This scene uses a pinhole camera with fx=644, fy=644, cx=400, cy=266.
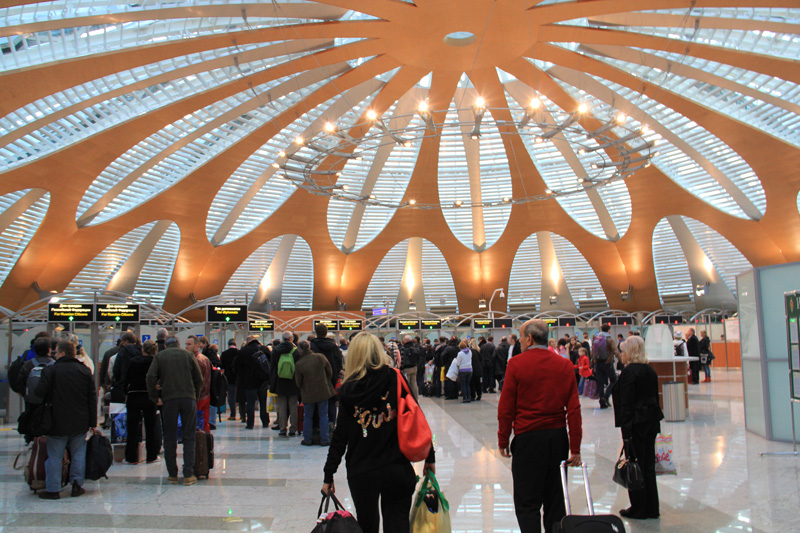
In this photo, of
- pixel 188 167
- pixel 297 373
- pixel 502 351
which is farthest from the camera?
pixel 188 167

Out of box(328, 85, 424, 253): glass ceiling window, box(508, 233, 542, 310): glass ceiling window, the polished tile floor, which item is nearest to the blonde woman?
the polished tile floor

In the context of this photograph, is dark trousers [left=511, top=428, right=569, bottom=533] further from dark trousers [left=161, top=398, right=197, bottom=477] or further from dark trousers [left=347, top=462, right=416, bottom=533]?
dark trousers [left=161, top=398, right=197, bottom=477]

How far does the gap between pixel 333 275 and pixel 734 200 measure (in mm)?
19272

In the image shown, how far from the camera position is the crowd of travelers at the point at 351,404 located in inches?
158

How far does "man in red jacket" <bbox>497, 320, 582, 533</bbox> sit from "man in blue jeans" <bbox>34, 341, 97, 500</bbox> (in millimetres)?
4978

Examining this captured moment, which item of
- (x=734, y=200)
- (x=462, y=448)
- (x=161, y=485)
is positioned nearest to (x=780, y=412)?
(x=462, y=448)

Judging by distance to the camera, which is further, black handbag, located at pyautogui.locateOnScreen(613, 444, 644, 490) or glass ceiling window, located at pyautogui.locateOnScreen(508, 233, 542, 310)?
glass ceiling window, located at pyautogui.locateOnScreen(508, 233, 542, 310)

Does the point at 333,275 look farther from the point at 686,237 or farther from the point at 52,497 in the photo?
the point at 52,497

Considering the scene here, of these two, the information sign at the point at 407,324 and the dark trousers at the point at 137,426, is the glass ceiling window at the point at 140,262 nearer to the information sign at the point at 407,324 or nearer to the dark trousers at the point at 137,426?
the information sign at the point at 407,324

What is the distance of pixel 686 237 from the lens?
32094 millimetres

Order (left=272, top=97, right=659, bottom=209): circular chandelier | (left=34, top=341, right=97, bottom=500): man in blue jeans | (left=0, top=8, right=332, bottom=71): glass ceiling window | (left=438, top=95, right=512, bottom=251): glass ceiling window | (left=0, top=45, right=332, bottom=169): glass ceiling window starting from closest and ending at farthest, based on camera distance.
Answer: (left=34, top=341, right=97, bottom=500): man in blue jeans
(left=272, top=97, right=659, bottom=209): circular chandelier
(left=0, top=8, right=332, bottom=71): glass ceiling window
(left=0, top=45, right=332, bottom=169): glass ceiling window
(left=438, top=95, right=512, bottom=251): glass ceiling window

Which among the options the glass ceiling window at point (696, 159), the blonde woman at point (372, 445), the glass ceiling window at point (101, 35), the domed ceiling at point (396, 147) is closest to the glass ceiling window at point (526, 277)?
the domed ceiling at point (396, 147)

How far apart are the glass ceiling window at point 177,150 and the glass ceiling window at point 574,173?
27.8 feet

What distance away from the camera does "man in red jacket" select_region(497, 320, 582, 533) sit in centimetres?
456
